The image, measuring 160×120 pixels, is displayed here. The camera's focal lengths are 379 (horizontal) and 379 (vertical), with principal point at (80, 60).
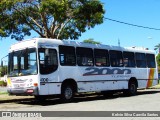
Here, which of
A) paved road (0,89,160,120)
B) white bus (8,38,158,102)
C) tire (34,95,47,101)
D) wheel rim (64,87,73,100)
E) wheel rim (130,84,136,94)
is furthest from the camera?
wheel rim (130,84,136,94)

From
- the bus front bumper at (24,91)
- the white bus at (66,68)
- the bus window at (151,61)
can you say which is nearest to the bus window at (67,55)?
the white bus at (66,68)

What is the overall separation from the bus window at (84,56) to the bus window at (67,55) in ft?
1.28

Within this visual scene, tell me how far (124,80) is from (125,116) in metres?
11.0

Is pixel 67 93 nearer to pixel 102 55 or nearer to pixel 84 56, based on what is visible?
pixel 84 56

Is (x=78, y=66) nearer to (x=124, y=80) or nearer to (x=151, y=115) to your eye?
→ (x=124, y=80)

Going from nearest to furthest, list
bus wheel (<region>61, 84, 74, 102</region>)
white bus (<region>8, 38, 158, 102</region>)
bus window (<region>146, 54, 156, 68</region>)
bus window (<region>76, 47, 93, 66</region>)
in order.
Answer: white bus (<region>8, 38, 158, 102</region>) → bus wheel (<region>61, 84, 74, 102</region>) → bus window (<region>76, 47, 93, 66</region>) → bus window (<region>146, 54, 156, 68</region>)

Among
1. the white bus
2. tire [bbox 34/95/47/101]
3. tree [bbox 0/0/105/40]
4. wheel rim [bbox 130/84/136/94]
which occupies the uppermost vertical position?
tree [bbox 0/0/105/40]

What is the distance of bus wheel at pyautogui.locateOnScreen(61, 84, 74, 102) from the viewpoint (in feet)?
60.1

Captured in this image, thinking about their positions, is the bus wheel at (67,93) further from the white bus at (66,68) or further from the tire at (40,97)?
the tire at (40,97)

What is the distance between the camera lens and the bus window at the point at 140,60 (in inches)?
966

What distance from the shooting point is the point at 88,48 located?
66.8 feet

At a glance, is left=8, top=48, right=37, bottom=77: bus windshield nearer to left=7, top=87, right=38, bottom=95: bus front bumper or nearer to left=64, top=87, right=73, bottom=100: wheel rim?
left=7, top=87, right=38, bottom=95: bus front bumper

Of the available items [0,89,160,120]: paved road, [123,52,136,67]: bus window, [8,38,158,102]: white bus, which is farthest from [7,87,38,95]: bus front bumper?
[123,52,136,67]: bus window

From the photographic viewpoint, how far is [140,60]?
81.4 ft
